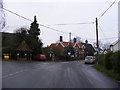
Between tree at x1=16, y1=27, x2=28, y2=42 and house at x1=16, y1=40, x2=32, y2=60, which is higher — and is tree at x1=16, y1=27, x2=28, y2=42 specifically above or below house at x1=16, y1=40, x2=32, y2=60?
above

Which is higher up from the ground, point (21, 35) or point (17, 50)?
point (21, 35)

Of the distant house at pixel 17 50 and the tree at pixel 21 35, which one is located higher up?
the tree at pixel 21 35

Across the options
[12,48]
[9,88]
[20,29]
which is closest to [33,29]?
[20,29]

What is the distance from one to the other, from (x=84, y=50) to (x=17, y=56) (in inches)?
2330

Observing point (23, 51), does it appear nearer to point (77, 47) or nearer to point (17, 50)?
point (17, 50)

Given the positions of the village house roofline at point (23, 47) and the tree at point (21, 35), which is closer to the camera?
the village house roofline at point (23, 47)

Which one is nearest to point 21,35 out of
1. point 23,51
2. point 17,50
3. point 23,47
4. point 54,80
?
point 23,47

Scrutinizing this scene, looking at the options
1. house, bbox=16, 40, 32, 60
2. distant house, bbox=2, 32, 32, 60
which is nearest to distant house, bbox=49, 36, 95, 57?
distant house, bbox=2, 32, 32, 60

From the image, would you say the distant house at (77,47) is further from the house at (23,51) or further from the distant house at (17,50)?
the house at (23,51)

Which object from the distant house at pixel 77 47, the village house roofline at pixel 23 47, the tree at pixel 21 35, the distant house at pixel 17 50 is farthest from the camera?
the distant house at pixel 77 47

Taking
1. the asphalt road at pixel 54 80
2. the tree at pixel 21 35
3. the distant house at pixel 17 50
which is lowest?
the asphalt road at pixel 54 80

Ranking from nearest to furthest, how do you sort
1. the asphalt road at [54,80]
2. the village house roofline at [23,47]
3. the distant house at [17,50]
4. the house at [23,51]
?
the asphalt road at [54,80]
the village house roofline at [23,47]
the house at [23,51]
the distant house at [17,50]

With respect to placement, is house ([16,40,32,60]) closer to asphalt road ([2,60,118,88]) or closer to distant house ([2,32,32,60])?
distant house ([2,32,32,60])

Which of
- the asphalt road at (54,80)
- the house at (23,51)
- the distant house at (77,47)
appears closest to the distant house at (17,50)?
the house at (23,51)
